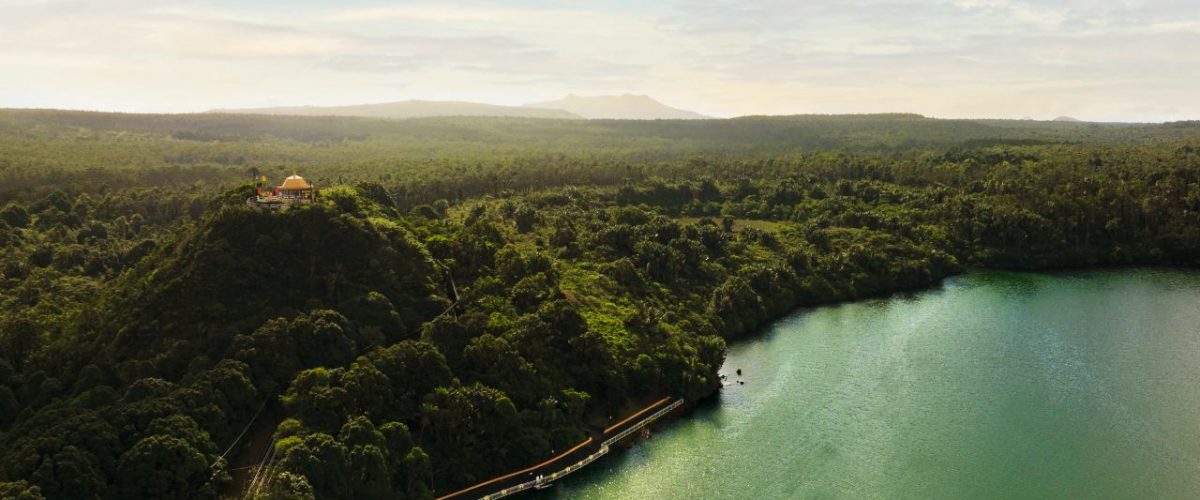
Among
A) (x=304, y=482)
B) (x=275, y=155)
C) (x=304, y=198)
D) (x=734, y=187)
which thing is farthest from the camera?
(x=275, y=155)

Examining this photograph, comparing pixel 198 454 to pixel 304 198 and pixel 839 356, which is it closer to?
pixel 304 198

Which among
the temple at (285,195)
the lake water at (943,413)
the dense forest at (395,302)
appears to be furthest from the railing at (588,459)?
the temple at (285,195)

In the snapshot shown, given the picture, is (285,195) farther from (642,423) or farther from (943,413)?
(943,413)

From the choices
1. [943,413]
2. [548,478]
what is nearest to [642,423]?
[548,478]

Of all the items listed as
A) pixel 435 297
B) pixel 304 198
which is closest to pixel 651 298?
pixel 435 297

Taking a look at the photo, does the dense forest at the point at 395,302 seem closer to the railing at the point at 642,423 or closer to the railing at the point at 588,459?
the railing at the point at 642,423
